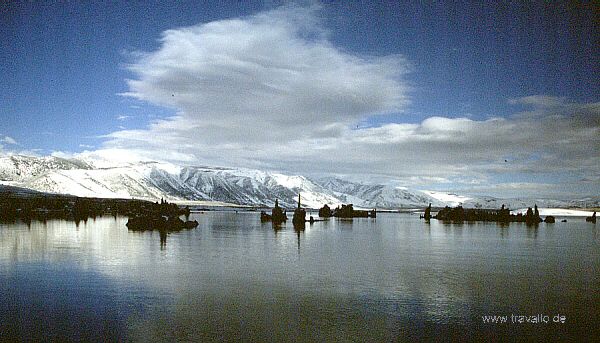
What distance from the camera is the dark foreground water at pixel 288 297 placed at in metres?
26.4

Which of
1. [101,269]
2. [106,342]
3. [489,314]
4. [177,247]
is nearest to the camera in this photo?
[106,342]

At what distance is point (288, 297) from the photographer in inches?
1356

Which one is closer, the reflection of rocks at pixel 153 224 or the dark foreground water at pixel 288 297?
the dark foreground water at pixel 288 297

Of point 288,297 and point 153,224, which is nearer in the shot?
point 288,297

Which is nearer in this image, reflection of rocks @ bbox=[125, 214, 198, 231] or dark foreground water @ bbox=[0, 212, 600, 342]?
dark foreground water @ bbox=[0, 212, 600, 342]

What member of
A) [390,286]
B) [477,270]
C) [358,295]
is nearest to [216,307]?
[358,295]

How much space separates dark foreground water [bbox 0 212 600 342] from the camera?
2644 centimetres

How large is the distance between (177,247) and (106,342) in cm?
4508

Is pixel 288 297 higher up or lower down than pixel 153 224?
higher up

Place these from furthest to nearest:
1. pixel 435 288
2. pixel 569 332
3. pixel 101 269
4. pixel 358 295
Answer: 1. pixel 101 269
2. pixel 435 288
3. pixel 358 295
4. pixel 569 332

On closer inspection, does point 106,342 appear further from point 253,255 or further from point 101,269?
point 253,255

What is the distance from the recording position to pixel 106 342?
24.3 meters

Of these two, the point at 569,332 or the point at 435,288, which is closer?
the point at 569,332

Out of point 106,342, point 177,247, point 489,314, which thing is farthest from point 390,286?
point 177,247
